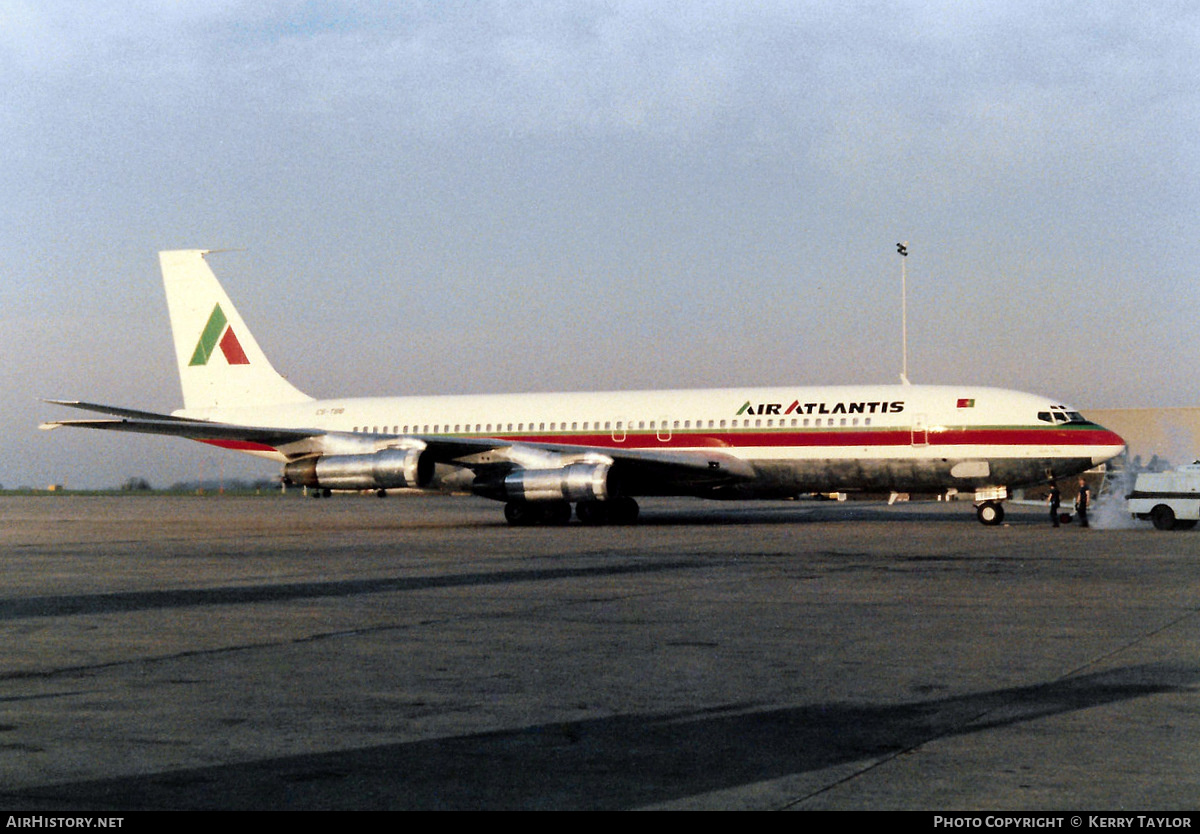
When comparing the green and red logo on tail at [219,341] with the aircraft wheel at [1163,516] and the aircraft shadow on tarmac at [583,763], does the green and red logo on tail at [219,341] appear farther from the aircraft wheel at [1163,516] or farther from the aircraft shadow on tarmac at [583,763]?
the aircraft shadow on tarmac at [583,763]

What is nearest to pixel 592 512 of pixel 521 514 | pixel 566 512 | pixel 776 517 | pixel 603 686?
pixel 566 512

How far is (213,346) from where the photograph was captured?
43.3 metres

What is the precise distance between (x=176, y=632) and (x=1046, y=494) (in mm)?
53742

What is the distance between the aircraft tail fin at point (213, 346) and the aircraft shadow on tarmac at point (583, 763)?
37.0 m

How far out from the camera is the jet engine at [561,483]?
A: 108 feet

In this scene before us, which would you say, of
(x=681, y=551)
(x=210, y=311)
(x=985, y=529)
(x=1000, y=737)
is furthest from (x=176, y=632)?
(x=210, y=311)

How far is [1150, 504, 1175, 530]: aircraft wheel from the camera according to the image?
31.3 m

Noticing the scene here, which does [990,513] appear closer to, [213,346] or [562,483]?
[562,483]

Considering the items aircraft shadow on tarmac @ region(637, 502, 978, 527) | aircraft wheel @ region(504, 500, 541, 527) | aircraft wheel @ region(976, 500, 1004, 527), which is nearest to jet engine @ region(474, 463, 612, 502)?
aircraft wheel @ region(504, 500, 541, 527)

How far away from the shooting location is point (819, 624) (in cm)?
1279

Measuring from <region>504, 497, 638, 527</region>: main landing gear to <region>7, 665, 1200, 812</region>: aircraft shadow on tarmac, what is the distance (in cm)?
2609

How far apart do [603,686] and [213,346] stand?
36.8 meters

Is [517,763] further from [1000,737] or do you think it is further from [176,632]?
[176,632]

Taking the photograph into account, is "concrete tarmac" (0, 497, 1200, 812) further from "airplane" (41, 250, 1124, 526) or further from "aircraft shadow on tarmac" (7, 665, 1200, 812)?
"airplane" (41, 250, 1124, 526)
